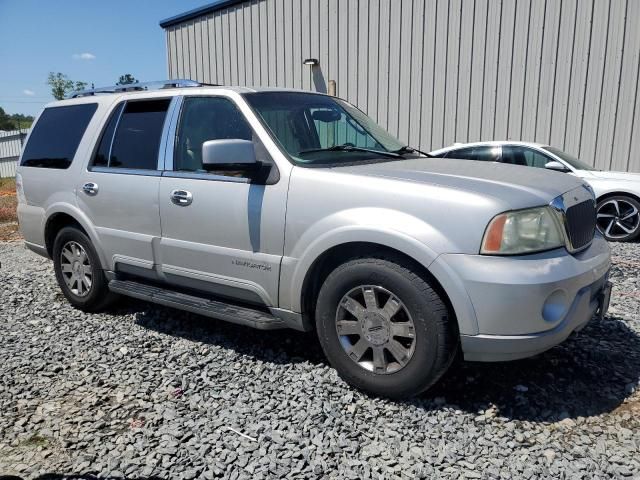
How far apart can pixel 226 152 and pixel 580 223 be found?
214cm

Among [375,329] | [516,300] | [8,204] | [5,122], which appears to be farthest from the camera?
[5,122]

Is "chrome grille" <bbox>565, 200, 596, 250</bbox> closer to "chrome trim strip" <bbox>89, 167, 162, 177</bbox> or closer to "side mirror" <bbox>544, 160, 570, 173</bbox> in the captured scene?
"chrome trim strip" <bbox>89, 167, 162, 177</bbox>

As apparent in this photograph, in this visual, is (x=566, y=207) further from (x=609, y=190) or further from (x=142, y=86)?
(x=609, y=190)

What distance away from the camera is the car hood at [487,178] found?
2.75m

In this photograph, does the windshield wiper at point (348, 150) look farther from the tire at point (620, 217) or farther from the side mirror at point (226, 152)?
the tire at point (620, 217)

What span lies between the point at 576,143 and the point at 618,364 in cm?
763

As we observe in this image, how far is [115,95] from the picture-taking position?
14.8 feet

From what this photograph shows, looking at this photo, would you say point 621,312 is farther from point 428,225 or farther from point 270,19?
point 270,19

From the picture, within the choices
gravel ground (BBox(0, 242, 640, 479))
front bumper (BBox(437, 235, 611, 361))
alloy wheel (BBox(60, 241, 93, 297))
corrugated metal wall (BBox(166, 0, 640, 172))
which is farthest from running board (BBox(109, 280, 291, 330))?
corrugated metal wall (BBox(166, 0, 640, 172))

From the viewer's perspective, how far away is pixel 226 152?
316 cm

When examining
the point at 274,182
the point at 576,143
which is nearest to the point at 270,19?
the point at 576,143

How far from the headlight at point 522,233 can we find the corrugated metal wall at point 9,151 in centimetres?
3031

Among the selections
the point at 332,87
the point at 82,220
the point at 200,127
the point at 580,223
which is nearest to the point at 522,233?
the point at 580,223

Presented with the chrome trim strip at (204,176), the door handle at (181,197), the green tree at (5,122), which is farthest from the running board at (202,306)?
the green tree at (5,122)
